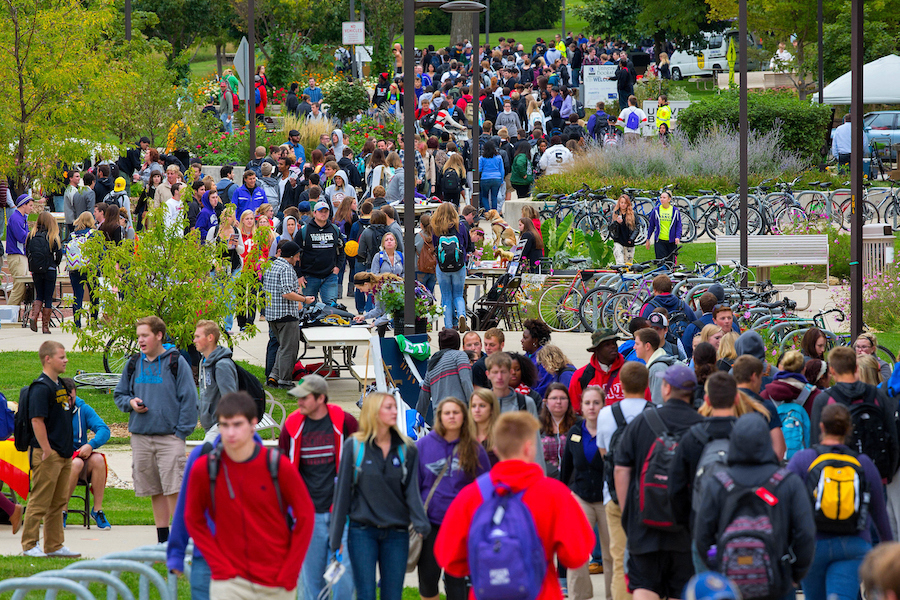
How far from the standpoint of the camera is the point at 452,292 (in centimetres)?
1659

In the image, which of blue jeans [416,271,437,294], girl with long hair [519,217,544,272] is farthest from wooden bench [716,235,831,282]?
blue jeans [416,271,437,294]

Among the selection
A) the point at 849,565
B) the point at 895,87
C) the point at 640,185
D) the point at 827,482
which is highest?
the point at 895,87

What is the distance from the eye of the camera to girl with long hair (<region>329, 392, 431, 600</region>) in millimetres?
6797

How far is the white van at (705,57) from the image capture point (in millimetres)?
55375

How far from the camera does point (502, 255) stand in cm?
1878

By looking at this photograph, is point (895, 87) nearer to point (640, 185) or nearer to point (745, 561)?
point (640, 185)

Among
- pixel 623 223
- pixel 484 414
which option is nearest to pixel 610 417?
pixel 484 414

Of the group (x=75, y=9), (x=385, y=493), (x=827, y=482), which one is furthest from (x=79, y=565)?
(x=75, y=9)

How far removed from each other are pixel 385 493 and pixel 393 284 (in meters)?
7.55

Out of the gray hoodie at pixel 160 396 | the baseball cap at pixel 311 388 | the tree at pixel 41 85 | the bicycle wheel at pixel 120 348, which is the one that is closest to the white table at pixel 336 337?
the bicycle wheel at pixel 120 348

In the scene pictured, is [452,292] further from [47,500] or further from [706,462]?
[706,462]

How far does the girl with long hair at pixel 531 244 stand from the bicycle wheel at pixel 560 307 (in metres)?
0.50

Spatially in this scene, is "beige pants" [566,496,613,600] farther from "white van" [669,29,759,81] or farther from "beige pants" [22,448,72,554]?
"white van" [669,29,759,81]

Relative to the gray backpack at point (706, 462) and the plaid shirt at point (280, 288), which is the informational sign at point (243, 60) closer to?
the plaid shirt at point (280, 288)
